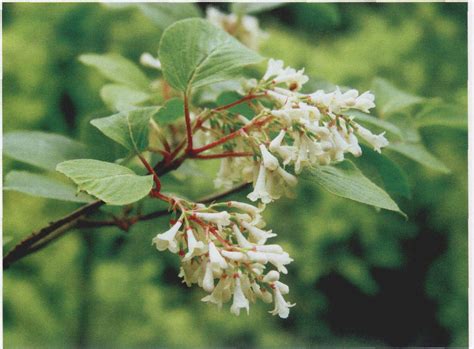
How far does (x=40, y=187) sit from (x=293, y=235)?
270 cm

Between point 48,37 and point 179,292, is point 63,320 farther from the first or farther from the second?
point 48,37

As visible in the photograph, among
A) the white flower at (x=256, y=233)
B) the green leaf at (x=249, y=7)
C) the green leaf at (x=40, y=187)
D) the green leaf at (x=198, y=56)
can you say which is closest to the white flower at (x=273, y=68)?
the green leaf at (x=198, y=56)

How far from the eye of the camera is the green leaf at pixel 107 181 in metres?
0.67

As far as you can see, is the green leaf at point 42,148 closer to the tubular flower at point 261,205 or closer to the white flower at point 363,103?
the tubular flower at point 261,205

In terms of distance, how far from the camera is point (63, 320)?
2.83 m

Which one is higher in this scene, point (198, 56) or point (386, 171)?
point (198, 56)

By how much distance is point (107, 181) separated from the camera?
27.4 inches

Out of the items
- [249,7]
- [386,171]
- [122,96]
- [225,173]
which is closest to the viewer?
[225,173]

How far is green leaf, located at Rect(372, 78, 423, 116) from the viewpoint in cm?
112

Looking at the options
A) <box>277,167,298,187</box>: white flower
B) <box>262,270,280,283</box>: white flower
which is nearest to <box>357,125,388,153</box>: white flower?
<box>277,167,298,187</box>: white flower

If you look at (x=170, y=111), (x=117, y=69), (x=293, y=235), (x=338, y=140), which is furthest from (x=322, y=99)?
(x=293, y=235)

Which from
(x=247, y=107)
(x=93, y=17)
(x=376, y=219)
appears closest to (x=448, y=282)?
(x=376, y=219)

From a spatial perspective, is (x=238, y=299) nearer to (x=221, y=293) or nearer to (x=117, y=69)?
(x=221, y=293)

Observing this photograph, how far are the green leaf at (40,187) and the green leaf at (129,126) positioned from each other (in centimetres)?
15
